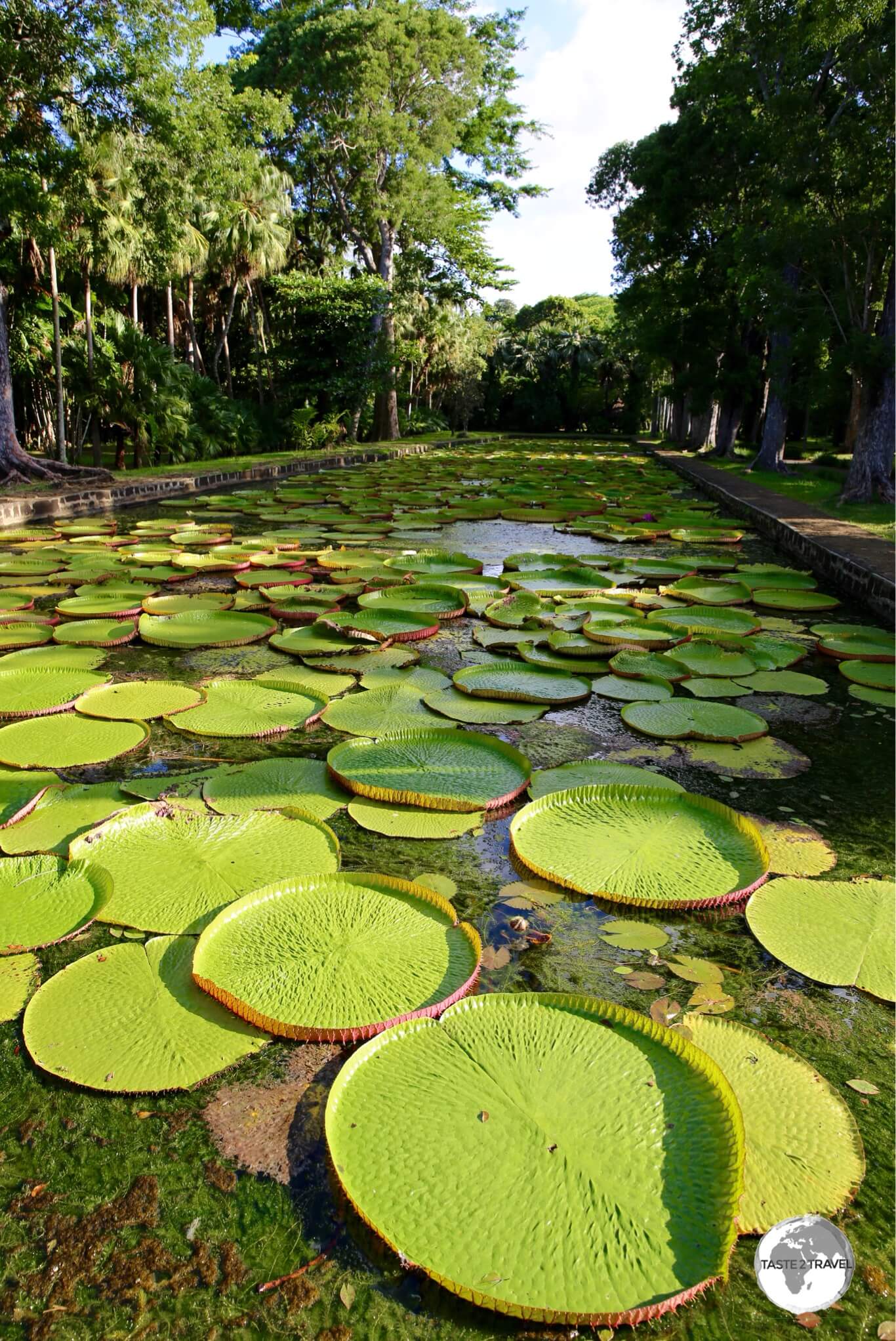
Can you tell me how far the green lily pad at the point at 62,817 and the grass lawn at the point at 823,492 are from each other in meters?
5.25

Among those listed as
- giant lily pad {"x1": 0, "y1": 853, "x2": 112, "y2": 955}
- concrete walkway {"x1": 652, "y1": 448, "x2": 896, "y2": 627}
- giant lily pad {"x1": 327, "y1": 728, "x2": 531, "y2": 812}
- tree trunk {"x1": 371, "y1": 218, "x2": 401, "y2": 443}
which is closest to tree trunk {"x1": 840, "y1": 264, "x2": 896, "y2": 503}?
concrete walkway {"x1": 652, "y1": 448, "x2": 896, "y2": 627}

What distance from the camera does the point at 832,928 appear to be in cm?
147

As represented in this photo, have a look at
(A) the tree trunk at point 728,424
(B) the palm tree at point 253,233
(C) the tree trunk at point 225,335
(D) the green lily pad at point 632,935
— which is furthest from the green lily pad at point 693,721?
(C) the tree trunk at point 225,335

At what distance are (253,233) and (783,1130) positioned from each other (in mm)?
16488

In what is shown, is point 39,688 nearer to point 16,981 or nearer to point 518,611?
point 16,981

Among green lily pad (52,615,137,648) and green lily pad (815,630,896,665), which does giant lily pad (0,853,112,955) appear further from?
green lily pad (815,630,896,665)

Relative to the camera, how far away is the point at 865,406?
7441mm

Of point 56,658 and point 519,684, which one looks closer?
point 519,684

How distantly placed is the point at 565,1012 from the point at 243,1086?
1.59 ft

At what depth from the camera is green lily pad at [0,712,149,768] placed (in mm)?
2129

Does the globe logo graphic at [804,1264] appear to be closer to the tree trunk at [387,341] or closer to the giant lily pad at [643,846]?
the giant lily pad at [643,846]

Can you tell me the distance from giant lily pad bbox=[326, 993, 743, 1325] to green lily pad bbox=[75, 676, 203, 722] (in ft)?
5.21

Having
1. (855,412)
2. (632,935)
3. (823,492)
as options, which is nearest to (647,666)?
(632,935)

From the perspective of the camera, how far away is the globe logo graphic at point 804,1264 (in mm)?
859
